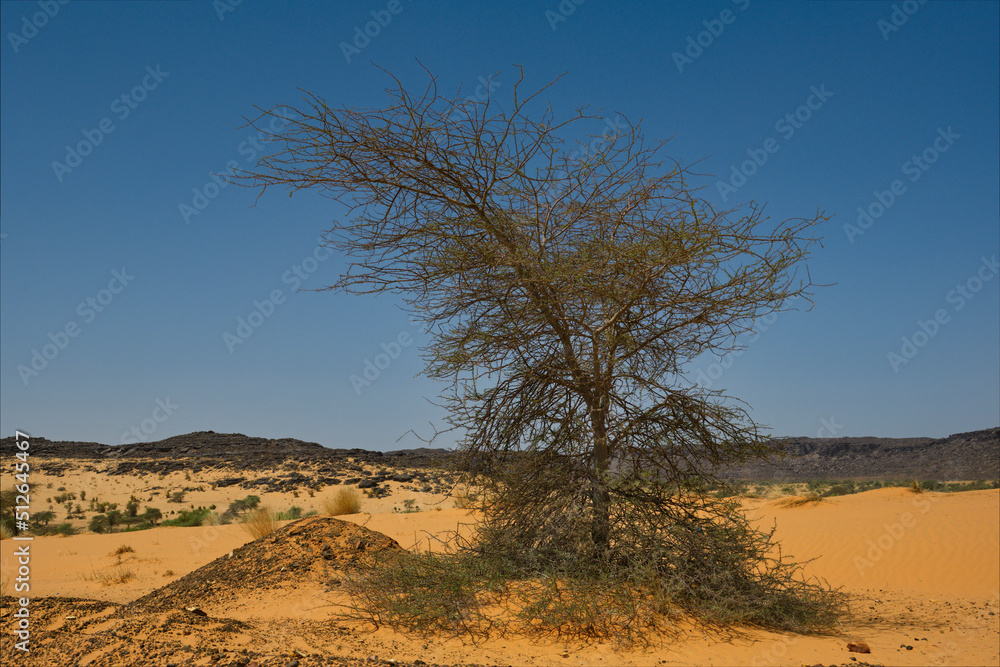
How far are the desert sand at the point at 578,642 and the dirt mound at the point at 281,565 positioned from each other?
17 centimetres

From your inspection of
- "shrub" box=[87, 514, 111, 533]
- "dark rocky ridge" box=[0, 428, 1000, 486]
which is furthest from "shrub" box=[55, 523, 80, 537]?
"dark rocky ridge" box=[0, 428, 1000, 486]

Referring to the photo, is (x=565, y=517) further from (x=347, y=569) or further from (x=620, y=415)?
(x=347, y=569)

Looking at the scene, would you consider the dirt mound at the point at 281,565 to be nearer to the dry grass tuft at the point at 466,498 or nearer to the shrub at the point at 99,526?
the dry grass tuft at the point at 466,498

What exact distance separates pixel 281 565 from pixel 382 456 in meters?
39.6

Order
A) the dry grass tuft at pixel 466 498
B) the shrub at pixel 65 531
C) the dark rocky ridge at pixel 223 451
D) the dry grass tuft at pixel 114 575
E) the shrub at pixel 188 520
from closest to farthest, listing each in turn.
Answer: the dry grass tuft at pixel 466 498, the dry grass tuft at pixel 114 575, the shrub at pixel 65 531, the shrub at pixel 188 520, the dark rocky ridge at pixel 223 451

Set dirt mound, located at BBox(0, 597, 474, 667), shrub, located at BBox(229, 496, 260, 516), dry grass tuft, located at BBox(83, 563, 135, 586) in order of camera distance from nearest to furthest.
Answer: dirt mound, located at BBox(0, 597, 474, 667)
dry grass tuft, located at BBox(83, 563, 135, 586)
shrub, located at BBox(229, 496, 260, 516)

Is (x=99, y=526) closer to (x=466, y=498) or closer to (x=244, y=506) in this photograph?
(x=244, y=506)

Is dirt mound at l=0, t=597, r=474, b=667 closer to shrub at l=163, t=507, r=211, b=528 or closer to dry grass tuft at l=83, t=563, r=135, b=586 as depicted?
dry grass tuft at l=83, t=563, r=135, b=586

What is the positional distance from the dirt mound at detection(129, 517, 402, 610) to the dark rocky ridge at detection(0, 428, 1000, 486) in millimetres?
25127

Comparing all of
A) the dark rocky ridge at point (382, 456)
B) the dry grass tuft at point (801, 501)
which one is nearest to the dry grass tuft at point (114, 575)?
A: the dry grass tuft at point (801, 501)

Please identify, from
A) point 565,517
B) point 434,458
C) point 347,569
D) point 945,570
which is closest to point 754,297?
point 565,517

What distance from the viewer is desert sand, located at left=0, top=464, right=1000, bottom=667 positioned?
19.5ft

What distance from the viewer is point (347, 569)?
9078mm

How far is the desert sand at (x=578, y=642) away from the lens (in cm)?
595
